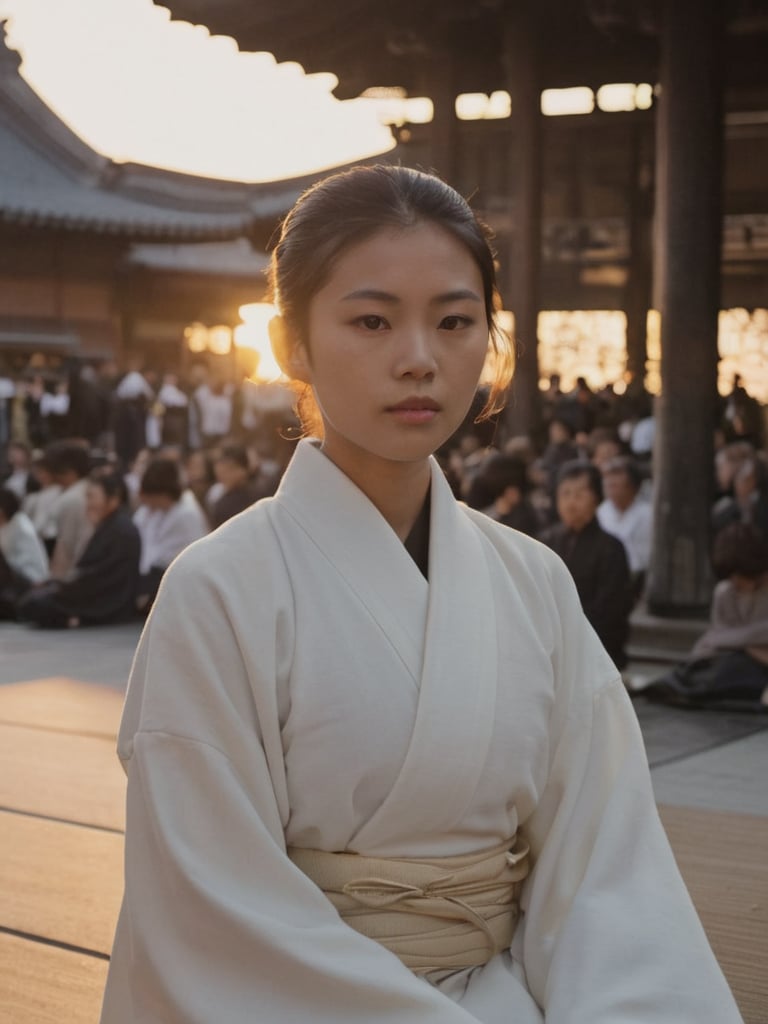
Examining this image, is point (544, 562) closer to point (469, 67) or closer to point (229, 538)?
point (229, 538)

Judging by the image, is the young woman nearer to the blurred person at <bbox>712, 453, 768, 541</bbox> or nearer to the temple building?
the blurred person at <bbox>712, 453, 768, 541</bbox>

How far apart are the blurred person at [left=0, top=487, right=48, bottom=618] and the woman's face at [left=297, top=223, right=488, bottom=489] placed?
24.9 feet

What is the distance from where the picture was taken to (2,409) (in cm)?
1702

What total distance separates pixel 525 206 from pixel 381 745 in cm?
750

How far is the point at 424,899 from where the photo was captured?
155 cm

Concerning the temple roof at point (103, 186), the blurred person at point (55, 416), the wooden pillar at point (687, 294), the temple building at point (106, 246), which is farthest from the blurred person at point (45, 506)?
the temple roof at point (103, 186)

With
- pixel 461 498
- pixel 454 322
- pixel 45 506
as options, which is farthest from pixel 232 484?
pixel 454 322

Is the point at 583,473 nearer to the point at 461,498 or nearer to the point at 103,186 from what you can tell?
the point at 461,498

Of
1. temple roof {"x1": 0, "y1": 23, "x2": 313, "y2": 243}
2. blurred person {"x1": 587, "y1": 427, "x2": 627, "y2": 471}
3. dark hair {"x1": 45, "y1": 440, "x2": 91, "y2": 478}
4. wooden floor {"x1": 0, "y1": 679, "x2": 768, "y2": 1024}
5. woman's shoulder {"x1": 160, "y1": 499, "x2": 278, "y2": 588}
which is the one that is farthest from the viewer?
temple roof {"x1": 0, "y1": 23, "x2": 313, "y2": 243}

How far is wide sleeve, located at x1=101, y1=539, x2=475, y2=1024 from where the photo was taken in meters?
1.41

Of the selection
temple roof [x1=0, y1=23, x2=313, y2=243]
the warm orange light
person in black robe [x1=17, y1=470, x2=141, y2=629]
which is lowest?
person in black robe [x1=17, y1=470, x2=141, y2=629]

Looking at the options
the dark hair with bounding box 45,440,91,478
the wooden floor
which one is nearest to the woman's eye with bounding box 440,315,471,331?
the wooden floor

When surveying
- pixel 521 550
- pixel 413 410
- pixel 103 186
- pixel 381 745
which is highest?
pixel 103 186

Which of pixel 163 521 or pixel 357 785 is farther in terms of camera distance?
pixel 163 521
